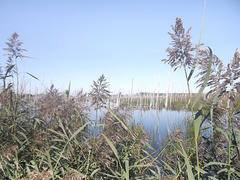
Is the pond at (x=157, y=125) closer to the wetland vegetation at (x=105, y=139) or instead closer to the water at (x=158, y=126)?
the water at (x=158, y=126)

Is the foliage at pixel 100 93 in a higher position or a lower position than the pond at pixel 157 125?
higher

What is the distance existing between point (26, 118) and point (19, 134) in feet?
0.69

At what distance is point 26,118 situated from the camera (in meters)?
1.65

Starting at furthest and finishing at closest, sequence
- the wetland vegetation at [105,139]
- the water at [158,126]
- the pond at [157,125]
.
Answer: the water at [158,126]
the pond at [157,125]
the wetland vegetation at [105,139]

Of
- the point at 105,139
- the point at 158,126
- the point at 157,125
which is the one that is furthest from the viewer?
the point at 157,125

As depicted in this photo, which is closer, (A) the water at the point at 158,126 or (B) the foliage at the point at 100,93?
(B) the foliage at the point at 100,93

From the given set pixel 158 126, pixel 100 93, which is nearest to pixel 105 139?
pixel 100 93

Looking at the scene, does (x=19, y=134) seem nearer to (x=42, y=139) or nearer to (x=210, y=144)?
(x=42, y=139)

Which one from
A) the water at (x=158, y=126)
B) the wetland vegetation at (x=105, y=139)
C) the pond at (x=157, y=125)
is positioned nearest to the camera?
the wetland vegetation at (x=105, y=139)

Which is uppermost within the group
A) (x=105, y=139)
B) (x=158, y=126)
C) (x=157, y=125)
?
(x=105, y=139)

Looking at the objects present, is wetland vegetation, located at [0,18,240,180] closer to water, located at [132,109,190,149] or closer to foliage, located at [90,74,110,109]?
foliage, located at [90,74,110,109]

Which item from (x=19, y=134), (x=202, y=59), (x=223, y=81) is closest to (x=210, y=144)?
(x=223, y=81)

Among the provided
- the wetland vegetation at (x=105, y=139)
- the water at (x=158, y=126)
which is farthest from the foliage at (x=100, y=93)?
the water at (x=158, y=126)

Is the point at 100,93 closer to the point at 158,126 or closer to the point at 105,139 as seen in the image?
the point at 105,139
